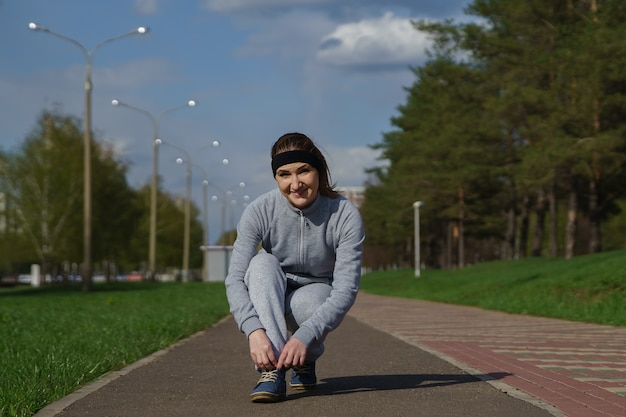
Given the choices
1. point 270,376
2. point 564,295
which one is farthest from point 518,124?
point 270,376

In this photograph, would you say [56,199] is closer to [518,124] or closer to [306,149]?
[518,124]

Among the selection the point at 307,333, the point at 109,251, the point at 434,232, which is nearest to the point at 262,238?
the point at 307,333

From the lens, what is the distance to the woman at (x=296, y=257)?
5805 millimetres

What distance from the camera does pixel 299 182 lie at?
19.8 ft

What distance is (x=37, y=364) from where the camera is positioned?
8.33 meters

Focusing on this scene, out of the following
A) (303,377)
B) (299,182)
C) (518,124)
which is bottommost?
(303,377)

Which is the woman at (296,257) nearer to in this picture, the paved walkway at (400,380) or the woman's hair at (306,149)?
the woman's hair at (306,149)

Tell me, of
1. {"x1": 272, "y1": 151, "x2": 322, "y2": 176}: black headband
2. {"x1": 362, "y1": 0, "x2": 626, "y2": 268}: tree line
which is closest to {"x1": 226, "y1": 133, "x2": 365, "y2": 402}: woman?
{"x1": 272, "y1": 151, "x2": 322, "y2": 176}: black headband

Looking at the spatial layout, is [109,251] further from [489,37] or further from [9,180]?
[489,37]

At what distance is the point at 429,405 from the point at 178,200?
10408cm

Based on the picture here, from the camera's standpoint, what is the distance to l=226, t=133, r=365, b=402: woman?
5.80 m

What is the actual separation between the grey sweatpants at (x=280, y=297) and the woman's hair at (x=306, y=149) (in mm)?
548

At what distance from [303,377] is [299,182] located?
1.29 metres

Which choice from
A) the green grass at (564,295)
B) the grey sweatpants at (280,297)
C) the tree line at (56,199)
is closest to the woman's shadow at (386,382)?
the grey sweatpants at (280,297)
